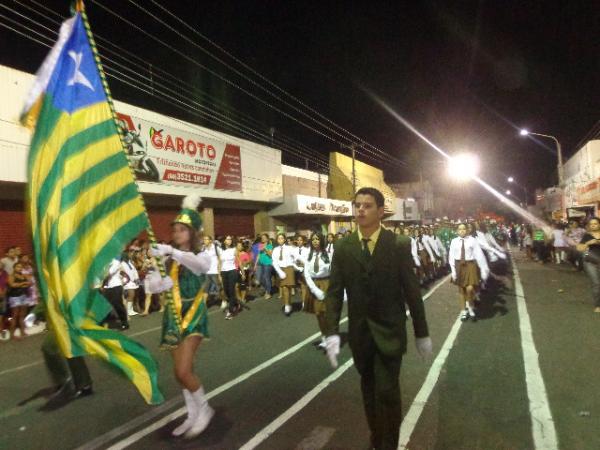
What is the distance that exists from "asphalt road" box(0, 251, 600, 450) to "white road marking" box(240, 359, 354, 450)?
0.01m

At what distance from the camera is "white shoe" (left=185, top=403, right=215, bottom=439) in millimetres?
4023

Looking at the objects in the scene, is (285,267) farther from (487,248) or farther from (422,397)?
(422,397)

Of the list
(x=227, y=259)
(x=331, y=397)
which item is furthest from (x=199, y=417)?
(x=227, y=259)

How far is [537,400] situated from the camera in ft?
14.9

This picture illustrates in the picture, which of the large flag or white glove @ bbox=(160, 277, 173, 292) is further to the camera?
white glove @ bbox=(160, 277, 173, 292)

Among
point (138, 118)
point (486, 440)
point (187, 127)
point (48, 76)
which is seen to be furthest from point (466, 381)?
point (187, 127)

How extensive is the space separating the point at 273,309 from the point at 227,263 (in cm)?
158

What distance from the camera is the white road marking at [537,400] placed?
3701 mm

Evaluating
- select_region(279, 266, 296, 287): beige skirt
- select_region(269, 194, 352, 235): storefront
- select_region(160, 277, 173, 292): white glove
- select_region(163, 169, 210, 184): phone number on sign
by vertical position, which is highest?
select_region(163, 169, 210, 184): phone number on sign

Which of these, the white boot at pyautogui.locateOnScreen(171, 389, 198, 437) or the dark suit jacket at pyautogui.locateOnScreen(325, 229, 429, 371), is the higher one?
the dark suit jacket at pyautogui.locateOnScreen(325, 229, 429, 371)

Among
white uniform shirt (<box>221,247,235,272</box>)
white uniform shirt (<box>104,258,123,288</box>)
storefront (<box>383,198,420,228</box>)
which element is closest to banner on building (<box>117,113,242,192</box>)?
white uniform shirt (<box>221,247,235,272</box>)

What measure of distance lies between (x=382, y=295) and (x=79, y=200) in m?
2.39

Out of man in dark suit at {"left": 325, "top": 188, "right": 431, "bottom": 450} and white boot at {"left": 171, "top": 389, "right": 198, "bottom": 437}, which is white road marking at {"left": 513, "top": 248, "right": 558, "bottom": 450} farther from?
white boot at {"left": 171, "top": 389, "right": 198, "bottom": 437}

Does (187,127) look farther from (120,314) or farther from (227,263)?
(120,314)
